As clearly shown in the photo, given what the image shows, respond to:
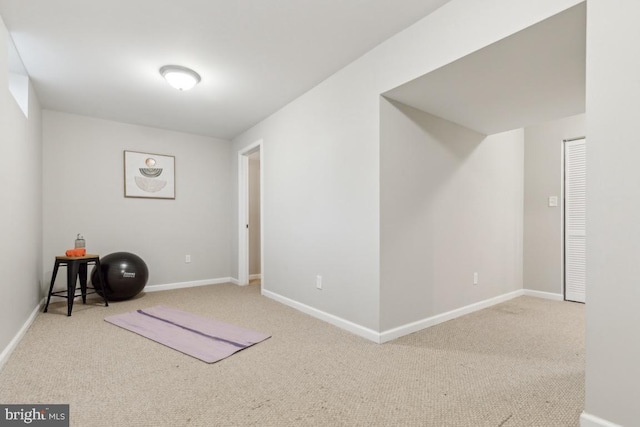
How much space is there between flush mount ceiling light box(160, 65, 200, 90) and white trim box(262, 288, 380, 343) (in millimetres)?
2425

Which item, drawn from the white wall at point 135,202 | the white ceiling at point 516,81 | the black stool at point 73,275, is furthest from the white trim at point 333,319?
the black stool at point 73,275

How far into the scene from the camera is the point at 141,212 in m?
4.52

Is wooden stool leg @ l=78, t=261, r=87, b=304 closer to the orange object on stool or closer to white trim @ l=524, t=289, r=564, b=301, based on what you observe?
the orange object on stool

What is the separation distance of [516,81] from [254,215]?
13.6 feet

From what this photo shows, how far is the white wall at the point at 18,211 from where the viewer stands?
2.19 m

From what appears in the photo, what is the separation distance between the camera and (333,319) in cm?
297

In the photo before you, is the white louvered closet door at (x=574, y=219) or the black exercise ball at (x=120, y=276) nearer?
the black exercise ball at (x=120, y=276)

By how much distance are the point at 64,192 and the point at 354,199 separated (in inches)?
143

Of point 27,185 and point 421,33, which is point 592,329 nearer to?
point 421,33

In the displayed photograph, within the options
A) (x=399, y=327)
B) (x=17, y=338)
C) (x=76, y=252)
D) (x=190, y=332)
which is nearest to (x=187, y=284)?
(x=76, y=252)

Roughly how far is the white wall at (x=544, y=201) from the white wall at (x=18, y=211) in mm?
5260

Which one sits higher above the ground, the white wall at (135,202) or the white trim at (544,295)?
the white wall at (135,202)

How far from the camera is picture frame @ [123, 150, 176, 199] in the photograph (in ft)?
14.5
